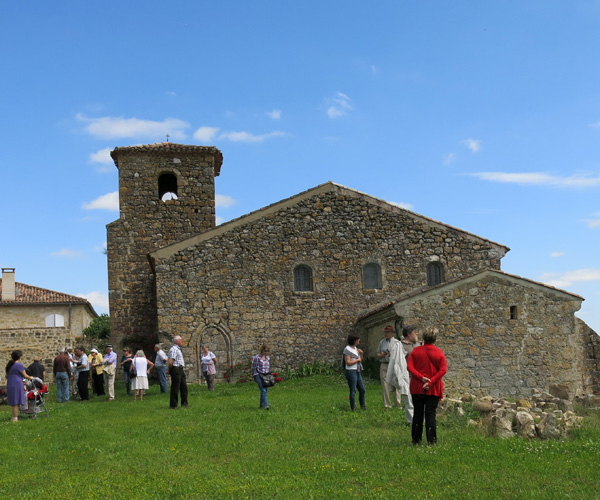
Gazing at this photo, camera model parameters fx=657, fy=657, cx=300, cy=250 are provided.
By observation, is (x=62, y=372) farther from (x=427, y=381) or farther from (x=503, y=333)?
(x=427, y=381)

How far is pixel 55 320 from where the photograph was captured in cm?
4816

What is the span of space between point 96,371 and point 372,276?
31.4 ft

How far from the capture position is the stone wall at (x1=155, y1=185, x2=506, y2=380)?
70.9 feet

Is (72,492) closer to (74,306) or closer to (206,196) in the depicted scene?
(206,196)

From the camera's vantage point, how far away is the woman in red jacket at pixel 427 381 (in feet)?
30.4

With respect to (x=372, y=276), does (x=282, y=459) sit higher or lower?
lower

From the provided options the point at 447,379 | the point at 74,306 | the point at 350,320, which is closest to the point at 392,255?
the point at 350,320

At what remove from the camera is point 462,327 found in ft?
58.1

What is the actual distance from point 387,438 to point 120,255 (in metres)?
17.9

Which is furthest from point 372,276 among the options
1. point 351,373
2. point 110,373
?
point 351,373

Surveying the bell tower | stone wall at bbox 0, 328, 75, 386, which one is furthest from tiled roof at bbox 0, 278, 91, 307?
the bell tower

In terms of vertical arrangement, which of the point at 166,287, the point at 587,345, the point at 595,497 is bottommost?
the point at 595,497

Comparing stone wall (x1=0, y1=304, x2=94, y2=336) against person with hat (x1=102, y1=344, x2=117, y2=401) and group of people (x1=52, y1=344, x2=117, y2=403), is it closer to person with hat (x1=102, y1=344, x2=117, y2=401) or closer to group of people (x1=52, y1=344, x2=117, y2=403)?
group of people (x1=52, y1=344, x2=117, y2=403)

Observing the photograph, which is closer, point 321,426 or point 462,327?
point 321,426
